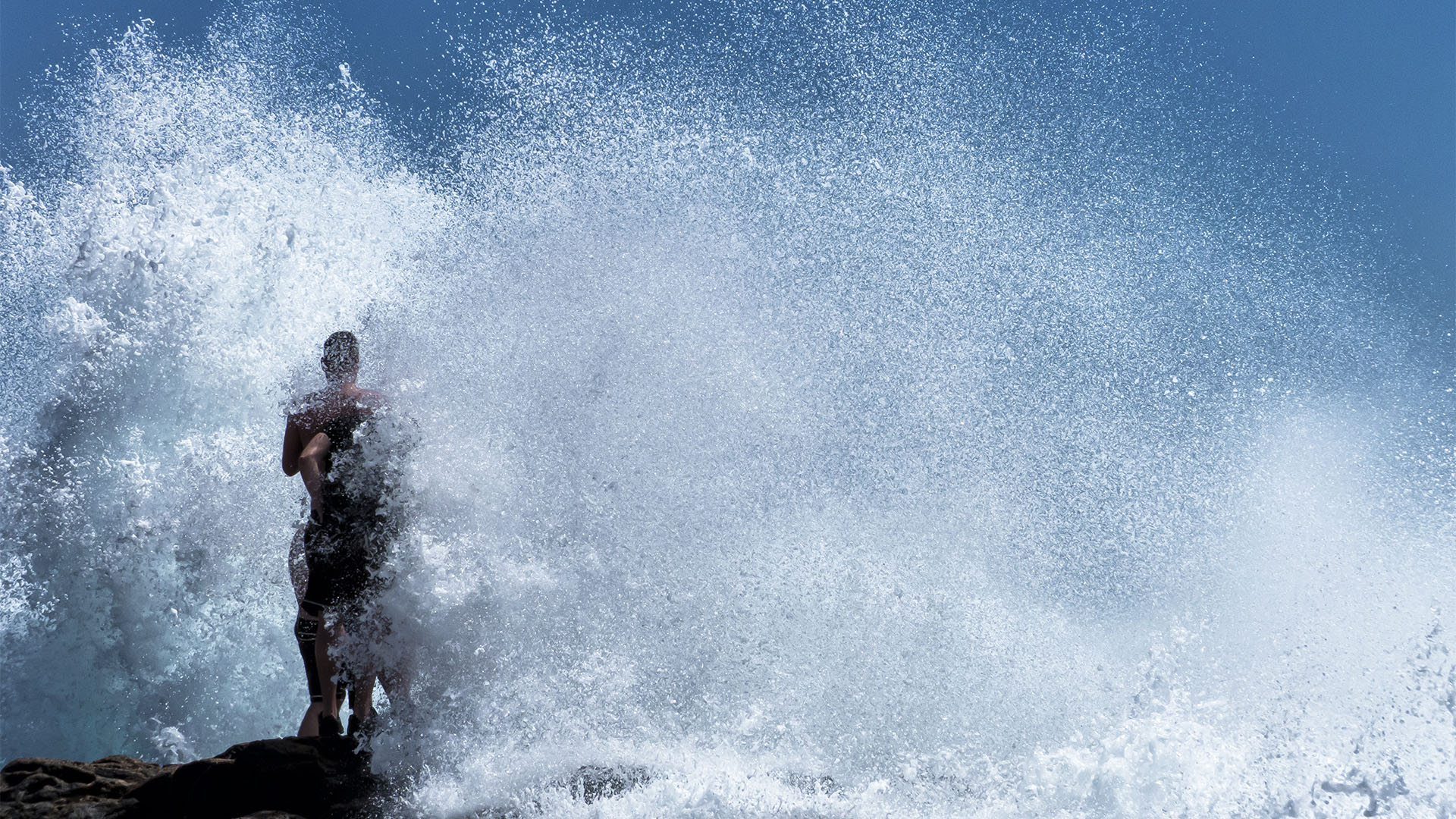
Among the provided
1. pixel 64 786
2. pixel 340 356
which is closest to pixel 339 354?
pixel 340 356

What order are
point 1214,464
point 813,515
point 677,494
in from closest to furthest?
point 677,494, point 813,515, point 1214,464

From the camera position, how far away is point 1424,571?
6230 mm

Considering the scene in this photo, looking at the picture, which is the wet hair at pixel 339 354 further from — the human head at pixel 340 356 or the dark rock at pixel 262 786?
the dark rock at pixel 262 786

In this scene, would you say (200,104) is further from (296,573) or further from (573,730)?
(573,730)

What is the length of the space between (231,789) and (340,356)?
182 centimetres

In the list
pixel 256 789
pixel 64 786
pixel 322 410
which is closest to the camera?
pixel 256 789

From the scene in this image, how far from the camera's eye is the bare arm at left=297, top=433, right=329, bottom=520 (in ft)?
13.5

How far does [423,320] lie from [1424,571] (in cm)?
645

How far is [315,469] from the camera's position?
4141 millimetres

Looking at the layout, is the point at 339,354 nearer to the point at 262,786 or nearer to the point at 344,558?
the point at 344,558

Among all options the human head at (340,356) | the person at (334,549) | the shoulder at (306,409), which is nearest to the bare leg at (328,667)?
the person at (334,549)

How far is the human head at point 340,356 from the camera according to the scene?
431 centimetres

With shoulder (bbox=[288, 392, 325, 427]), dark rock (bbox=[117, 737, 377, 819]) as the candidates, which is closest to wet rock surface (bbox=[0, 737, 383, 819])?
dark rock (bbox=[117, 737, 377, 819])

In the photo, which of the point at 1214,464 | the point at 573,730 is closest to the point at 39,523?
the point at 573,730
